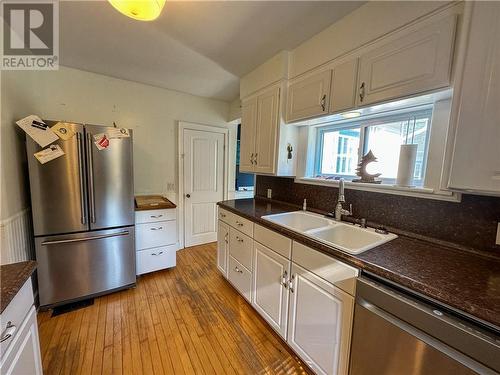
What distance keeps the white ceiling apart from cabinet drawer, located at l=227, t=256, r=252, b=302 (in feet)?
6.85

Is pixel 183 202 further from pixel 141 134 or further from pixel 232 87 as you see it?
pixel 232 87

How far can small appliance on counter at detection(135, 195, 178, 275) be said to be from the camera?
8.03 feet

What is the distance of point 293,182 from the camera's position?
2.35 metres

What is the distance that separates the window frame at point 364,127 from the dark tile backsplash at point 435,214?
0.61 feet

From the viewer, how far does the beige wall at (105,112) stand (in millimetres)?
1740

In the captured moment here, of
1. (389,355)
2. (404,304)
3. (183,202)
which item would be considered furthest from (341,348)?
(183,202)

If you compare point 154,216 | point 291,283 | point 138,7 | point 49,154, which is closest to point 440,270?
point 291,283

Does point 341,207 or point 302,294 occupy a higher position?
point 341,207

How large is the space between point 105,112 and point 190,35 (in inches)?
64.5

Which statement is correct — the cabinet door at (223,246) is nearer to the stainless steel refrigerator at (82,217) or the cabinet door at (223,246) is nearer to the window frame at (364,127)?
the stainless steel refrigerator at (82,217)

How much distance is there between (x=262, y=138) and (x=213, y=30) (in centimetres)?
104

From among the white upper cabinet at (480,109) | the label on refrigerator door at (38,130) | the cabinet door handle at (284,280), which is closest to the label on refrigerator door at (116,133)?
the label on refrigerator door at (38,130)

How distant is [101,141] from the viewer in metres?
2.01

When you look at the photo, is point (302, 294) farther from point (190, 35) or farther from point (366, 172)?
point (190, 35)
